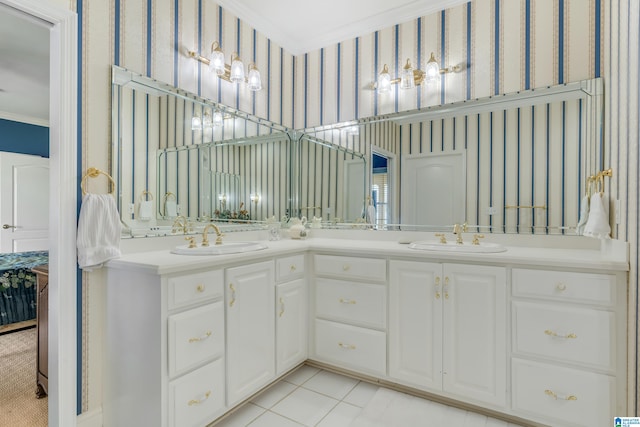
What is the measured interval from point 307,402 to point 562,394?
1304mm

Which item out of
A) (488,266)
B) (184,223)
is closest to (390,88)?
(488,266)

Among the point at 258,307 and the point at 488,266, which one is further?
the point at 258,307

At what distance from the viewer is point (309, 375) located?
91.2 inches

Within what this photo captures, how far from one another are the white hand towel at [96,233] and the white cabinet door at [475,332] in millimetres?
1748

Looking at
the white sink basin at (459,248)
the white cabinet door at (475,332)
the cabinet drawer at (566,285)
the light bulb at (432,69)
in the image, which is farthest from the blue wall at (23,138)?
the cabinet drawer at (566,285)

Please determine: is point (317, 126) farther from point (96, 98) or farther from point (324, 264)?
point (96, 98)

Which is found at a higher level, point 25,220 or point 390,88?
point 390,88

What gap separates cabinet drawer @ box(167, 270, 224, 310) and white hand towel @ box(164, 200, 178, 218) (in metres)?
0.63

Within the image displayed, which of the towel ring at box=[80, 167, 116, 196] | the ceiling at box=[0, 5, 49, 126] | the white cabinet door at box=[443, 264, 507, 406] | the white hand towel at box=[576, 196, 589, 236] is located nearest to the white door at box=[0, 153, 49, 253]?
the ceiling at box=[0, 5, 49, 126]

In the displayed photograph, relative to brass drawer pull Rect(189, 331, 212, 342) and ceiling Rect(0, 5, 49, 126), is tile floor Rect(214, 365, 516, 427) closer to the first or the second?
brass drawer pull Rect(189, 331, 212, 342)

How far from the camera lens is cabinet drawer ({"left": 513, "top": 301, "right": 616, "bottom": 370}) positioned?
1.56 meters

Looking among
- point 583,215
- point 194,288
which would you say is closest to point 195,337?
point 194,288

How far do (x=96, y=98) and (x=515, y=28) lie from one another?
258cm

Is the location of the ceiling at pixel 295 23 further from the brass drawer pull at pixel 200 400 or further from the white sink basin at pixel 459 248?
the brass drawer pull at pixel 200 400
